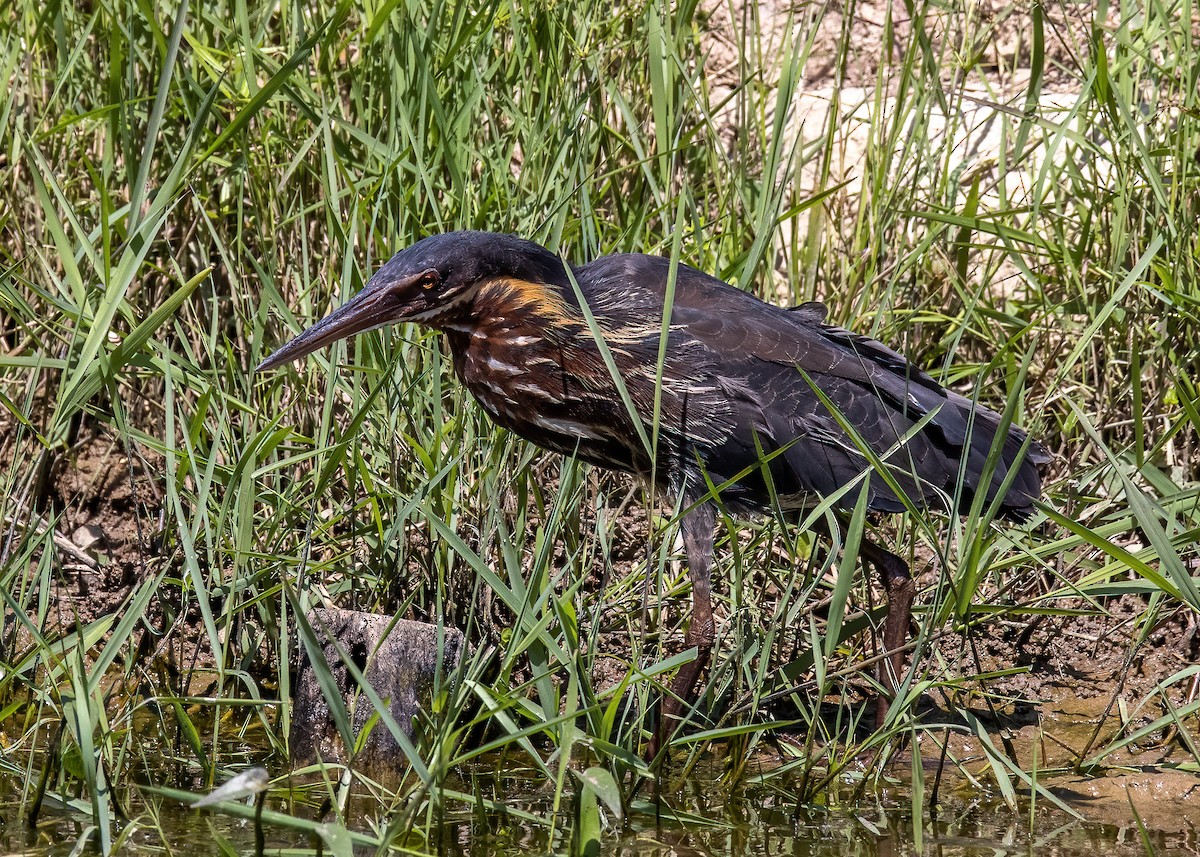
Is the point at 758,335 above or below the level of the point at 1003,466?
above

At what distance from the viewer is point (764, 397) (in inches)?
152

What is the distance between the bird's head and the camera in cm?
353

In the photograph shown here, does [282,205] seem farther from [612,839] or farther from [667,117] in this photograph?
[612,839]

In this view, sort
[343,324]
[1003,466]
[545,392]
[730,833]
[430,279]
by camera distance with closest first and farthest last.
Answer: [730,833] < [343,324] < [430,279] < [545,392] < [1003,466]

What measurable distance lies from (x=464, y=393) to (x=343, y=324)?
24.3 inches

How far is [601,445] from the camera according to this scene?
152 inches

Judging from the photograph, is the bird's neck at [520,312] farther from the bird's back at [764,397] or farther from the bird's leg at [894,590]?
the bird's leg at [894,590]

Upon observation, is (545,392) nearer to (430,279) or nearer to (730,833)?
(430,279)

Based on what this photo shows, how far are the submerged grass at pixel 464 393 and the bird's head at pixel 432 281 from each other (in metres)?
0.14

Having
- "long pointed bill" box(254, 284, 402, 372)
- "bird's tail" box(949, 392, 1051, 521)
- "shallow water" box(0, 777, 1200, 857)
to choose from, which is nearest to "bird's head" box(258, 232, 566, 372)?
"long pointed bill" box(254, 284, 402, 372)

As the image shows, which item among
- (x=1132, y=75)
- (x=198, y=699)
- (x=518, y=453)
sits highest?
(x=1132, y=75)

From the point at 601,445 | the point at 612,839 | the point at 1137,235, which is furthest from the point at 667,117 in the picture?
the point at 612,839

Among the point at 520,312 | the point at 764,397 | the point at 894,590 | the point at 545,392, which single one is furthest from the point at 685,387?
the point at 894,590

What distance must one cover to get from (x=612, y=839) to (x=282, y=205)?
8.14ft
